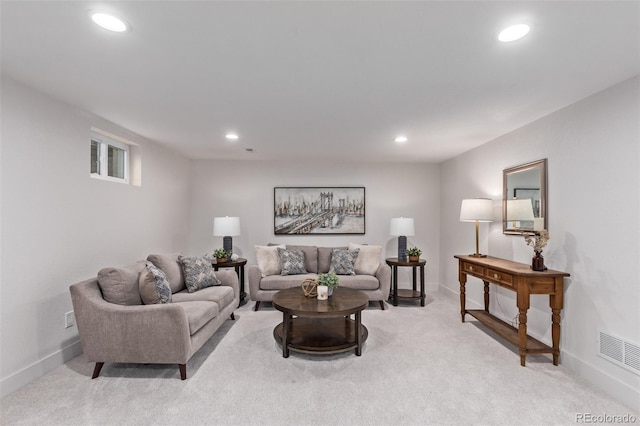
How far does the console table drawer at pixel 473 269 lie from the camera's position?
140 inches

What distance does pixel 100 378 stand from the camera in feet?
8.46

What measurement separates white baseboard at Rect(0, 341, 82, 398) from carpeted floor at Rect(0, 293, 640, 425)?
6cm

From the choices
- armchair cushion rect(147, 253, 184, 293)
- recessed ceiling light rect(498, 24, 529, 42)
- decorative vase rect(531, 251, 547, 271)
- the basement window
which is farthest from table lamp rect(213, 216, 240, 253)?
recessed ceiling light rect(498, 24, 529, 42)

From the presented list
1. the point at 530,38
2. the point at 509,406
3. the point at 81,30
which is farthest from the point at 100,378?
the point at 530,38

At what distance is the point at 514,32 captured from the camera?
1.75 meters

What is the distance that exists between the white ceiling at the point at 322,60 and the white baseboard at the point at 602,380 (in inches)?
88.8

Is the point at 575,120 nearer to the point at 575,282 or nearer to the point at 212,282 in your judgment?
the point at 575,282

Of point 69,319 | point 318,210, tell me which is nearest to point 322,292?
point 69,319

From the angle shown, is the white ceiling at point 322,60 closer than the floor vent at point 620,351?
Yes

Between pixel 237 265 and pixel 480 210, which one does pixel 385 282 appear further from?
pixel 237 265

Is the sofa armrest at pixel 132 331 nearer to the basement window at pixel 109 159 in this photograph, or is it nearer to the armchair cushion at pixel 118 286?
the armchair cushion at pixel 118 286

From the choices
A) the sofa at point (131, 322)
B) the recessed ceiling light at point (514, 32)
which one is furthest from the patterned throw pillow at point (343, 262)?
the recessed ceiling light at point (514, 32)

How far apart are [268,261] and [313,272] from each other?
75 cm

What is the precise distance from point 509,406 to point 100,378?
314cm
